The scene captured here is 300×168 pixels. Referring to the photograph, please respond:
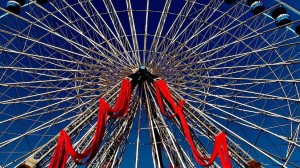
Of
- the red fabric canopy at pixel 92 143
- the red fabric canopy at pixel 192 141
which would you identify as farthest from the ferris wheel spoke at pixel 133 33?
the red fabric canopy at pixel 92 143

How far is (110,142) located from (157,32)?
764cm

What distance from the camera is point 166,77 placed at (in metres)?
22.8

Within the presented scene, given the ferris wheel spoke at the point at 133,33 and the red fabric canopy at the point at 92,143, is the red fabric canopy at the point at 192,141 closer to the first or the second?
the red fabric canopy at the point at 92,143

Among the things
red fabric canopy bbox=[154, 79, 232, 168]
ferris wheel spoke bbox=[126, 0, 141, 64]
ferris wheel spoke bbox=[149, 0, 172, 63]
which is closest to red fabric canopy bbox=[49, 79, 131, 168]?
red fabric canopy bbox=[154, 79, 232, 168]

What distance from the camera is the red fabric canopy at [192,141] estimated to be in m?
16.7

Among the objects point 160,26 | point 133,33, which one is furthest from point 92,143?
point 160,26

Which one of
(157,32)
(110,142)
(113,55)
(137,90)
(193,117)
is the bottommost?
(110,142)

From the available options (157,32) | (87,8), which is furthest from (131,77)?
(87,8)

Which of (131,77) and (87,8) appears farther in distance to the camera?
(87,8)

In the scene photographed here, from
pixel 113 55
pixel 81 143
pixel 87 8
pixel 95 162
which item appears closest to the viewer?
pixel 81 143

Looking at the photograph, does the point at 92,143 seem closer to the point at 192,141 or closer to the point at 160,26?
the point at 192,141

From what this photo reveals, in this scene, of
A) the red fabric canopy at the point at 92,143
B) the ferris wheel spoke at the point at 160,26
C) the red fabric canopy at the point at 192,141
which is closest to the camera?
the red fabric canopy at the point at 92,143

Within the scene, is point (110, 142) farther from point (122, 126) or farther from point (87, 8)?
point (87, 8)

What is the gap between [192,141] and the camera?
1802cm
